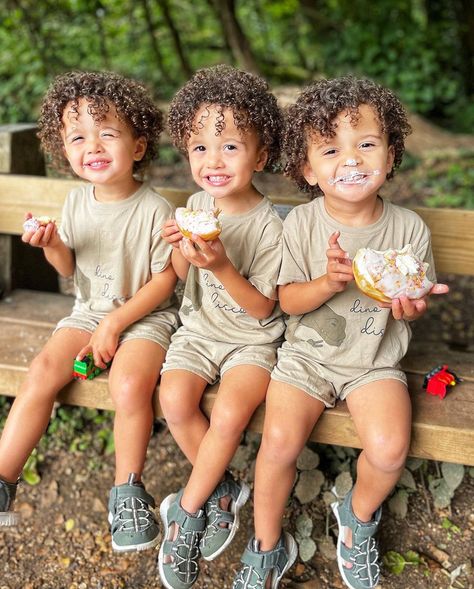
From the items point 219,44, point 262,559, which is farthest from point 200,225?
point 219,44

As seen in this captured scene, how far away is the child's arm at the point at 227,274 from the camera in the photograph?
80.6 inches

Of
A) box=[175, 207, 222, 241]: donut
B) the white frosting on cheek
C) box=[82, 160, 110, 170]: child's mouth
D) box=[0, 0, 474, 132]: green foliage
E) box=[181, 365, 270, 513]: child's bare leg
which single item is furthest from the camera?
box=[0, 0, 474, 132]: green foliage

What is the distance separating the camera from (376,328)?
2.18 m

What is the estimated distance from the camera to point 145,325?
8.12 feet

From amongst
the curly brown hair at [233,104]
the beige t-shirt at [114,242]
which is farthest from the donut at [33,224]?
the curly brown hair at [233,104]

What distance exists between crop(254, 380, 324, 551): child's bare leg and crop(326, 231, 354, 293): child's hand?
15.9 inches

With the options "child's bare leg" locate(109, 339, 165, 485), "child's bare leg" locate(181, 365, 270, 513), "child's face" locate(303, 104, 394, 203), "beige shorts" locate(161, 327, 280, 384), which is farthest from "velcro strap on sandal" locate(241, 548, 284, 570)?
"child's face" locate(303, 104, 394, 203)

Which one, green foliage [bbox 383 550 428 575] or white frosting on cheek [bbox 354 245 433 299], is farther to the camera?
green foliage [bbox 383 550 428 575]

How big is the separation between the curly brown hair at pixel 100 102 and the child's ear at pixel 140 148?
0.01m

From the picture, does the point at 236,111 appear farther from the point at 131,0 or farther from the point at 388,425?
the point at 131,0

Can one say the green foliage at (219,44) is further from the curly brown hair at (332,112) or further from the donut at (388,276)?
the donut at (388,276)

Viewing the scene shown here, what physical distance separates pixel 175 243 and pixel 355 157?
2.08ft

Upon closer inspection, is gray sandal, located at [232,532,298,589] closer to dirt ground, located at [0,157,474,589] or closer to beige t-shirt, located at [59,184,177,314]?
dirt ground, located at [0,157,474,589]

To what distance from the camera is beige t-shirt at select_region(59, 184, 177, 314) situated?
8.08 feet
